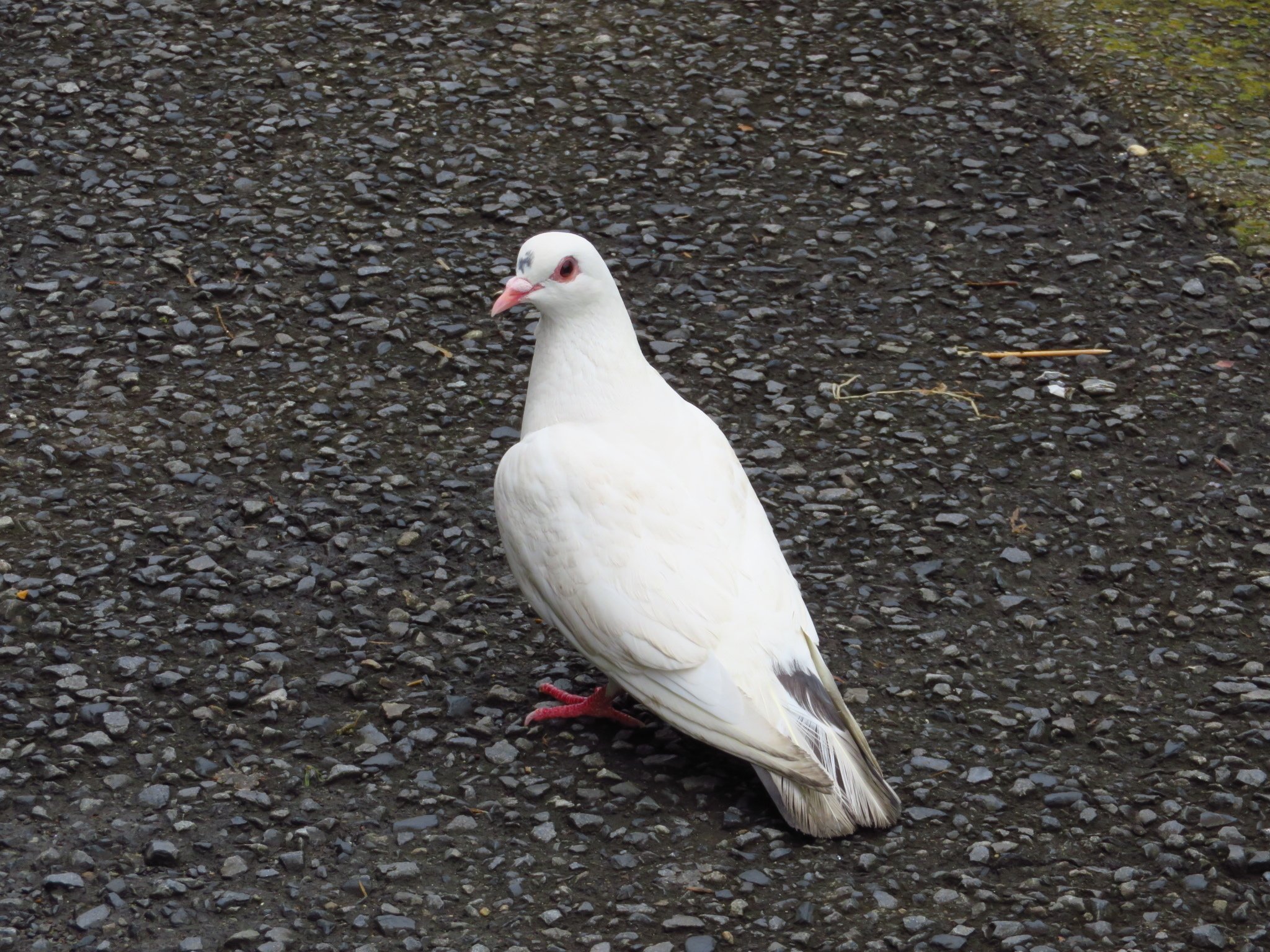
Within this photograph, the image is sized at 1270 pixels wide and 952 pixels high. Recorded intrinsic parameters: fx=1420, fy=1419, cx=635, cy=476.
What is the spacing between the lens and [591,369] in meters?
4.78

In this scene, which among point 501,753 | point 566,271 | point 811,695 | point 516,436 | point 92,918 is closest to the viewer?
point 92,918

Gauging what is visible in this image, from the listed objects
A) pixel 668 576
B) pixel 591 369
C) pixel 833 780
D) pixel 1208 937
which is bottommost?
pixel 1208 937

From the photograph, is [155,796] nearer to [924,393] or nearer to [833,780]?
[833,780]

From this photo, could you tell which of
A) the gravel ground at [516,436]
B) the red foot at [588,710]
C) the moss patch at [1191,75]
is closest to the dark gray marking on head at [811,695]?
the gravel ground at [516,436]

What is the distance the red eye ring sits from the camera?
15.4 ft

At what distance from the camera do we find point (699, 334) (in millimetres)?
6629

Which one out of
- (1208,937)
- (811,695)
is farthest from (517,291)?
(1208,937)

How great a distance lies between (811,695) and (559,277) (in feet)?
5.24

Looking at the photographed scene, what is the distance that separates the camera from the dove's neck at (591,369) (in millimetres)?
4773

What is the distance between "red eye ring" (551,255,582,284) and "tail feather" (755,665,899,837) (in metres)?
1.48

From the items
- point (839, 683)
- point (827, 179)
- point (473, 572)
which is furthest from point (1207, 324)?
point (473, 572)

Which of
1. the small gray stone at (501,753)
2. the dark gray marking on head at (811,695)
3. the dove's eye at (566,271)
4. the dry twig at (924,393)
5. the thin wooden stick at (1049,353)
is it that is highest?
the dove's eye at (566,271)

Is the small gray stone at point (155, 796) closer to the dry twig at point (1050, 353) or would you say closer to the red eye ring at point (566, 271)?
the red eye ring at point (566, 271)

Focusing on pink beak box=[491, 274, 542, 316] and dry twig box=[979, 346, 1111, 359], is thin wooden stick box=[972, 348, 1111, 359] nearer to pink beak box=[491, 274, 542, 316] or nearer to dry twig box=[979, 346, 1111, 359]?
dry twig box=[979, 346, 1111, 359]
